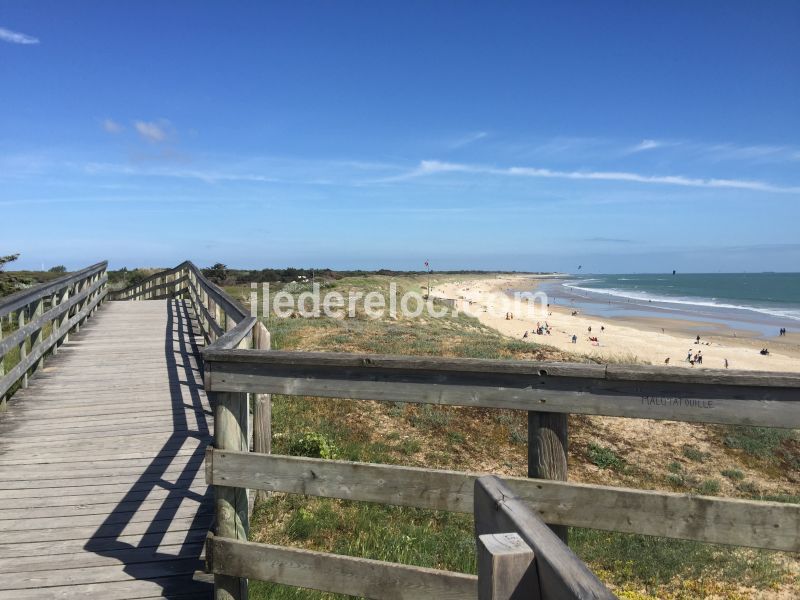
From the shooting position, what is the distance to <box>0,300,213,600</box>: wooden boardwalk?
11.8 ft

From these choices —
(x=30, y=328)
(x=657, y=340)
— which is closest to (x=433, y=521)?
(x=30, y=328)

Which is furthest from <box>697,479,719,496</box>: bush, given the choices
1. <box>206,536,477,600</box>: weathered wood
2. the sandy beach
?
the sandy beach

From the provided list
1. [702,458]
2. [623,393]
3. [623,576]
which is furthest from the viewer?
[702,458]

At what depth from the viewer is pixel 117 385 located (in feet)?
26.2

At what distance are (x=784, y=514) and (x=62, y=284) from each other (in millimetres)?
10761

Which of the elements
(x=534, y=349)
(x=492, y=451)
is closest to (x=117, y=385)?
(x=492, y=451)

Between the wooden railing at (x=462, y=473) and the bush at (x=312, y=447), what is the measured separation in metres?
3.00

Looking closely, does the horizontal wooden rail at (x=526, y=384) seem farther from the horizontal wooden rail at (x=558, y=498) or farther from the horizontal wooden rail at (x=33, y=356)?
the horizontal wooden rail at (x=33, y=356)

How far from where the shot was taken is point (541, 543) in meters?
1.06

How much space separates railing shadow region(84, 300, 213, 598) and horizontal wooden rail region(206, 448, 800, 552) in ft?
3.49

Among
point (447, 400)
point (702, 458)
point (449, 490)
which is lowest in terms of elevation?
point (702, 458)

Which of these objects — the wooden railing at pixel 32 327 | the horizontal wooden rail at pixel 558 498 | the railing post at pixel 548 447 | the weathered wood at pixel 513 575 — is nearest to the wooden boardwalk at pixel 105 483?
the wooden railing at pixel 32 327

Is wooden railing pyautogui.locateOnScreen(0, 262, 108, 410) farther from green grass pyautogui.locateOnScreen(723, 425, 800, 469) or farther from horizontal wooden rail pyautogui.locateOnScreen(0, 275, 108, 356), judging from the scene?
green grass pyautogui.locateOnScreen(723, 425, 800, 469)

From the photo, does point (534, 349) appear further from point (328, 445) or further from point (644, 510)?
point (644, 510)
